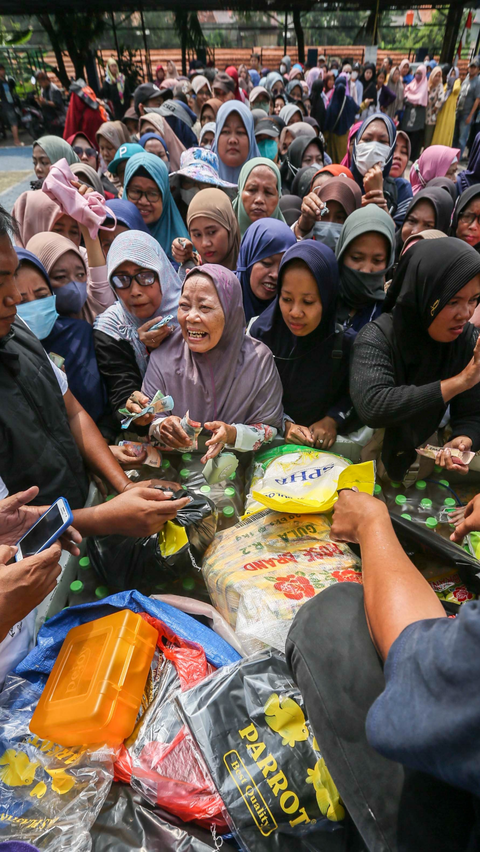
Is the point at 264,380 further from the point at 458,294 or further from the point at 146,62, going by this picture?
the point at 146,62

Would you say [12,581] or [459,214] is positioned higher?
[459,214]

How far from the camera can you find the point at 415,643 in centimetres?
77

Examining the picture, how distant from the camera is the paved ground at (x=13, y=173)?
8.34m

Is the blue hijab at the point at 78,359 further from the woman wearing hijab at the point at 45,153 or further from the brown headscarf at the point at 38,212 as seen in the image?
the woman wearing hijab at the point at 45,153

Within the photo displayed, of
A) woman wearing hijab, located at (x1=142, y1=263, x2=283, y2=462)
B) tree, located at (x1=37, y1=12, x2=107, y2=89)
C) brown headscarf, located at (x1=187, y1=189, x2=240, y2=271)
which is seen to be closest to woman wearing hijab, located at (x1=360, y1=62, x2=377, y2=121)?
tree, located at (x1=37, y1=12, x2=107, y2=89)

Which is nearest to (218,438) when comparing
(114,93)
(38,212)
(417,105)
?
(38,212)

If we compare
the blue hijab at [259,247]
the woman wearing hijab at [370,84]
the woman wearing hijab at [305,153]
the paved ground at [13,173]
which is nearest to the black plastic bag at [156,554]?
the blue hijab at [259,247]

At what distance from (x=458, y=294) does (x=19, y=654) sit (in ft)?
6.90

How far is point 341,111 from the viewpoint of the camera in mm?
9719

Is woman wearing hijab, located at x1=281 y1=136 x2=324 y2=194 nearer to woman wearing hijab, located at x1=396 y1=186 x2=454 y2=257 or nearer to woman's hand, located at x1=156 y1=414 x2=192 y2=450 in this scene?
woman wearing hijab, located at x1=396 y1=186 x2=454 y2=257

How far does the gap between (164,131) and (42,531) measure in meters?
5.75

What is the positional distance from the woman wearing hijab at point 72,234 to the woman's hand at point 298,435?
136 centimetres

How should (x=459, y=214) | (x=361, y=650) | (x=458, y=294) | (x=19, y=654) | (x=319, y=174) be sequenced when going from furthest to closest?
(x=319, y=174) < (x=459, y=214) < (x=458, y=294) < (x=19, y=654) < (x=361, y=650)

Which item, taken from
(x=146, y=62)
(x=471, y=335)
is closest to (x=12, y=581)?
(x=471, y=335)
